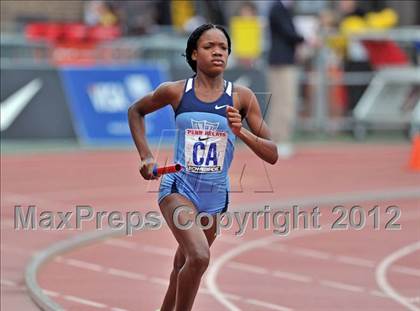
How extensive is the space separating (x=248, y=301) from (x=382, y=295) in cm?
108

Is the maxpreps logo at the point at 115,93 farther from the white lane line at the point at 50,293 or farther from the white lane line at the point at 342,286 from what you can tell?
the white lane line at the point at 50,293

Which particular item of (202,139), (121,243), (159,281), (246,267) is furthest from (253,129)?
(121,243)

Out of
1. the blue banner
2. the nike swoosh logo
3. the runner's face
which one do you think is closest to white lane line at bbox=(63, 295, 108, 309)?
the runner's face

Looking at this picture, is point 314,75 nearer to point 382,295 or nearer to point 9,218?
point 9,218

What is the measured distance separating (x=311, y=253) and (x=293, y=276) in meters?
1.26

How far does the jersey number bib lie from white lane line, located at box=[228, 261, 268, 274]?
3.45 metres

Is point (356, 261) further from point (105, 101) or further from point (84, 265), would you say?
point (105, 101)

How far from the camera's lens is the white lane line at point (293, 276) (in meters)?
9.99

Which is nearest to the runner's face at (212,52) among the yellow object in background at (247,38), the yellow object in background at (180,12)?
the yellow object in background at (247,38)

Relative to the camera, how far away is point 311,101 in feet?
74.6

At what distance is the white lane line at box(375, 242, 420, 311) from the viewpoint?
905 centimetres

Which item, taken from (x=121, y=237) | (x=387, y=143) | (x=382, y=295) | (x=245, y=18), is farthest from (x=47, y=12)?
(x=382, y=295)

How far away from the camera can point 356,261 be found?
11.0m

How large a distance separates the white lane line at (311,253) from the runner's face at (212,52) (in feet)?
14.6
